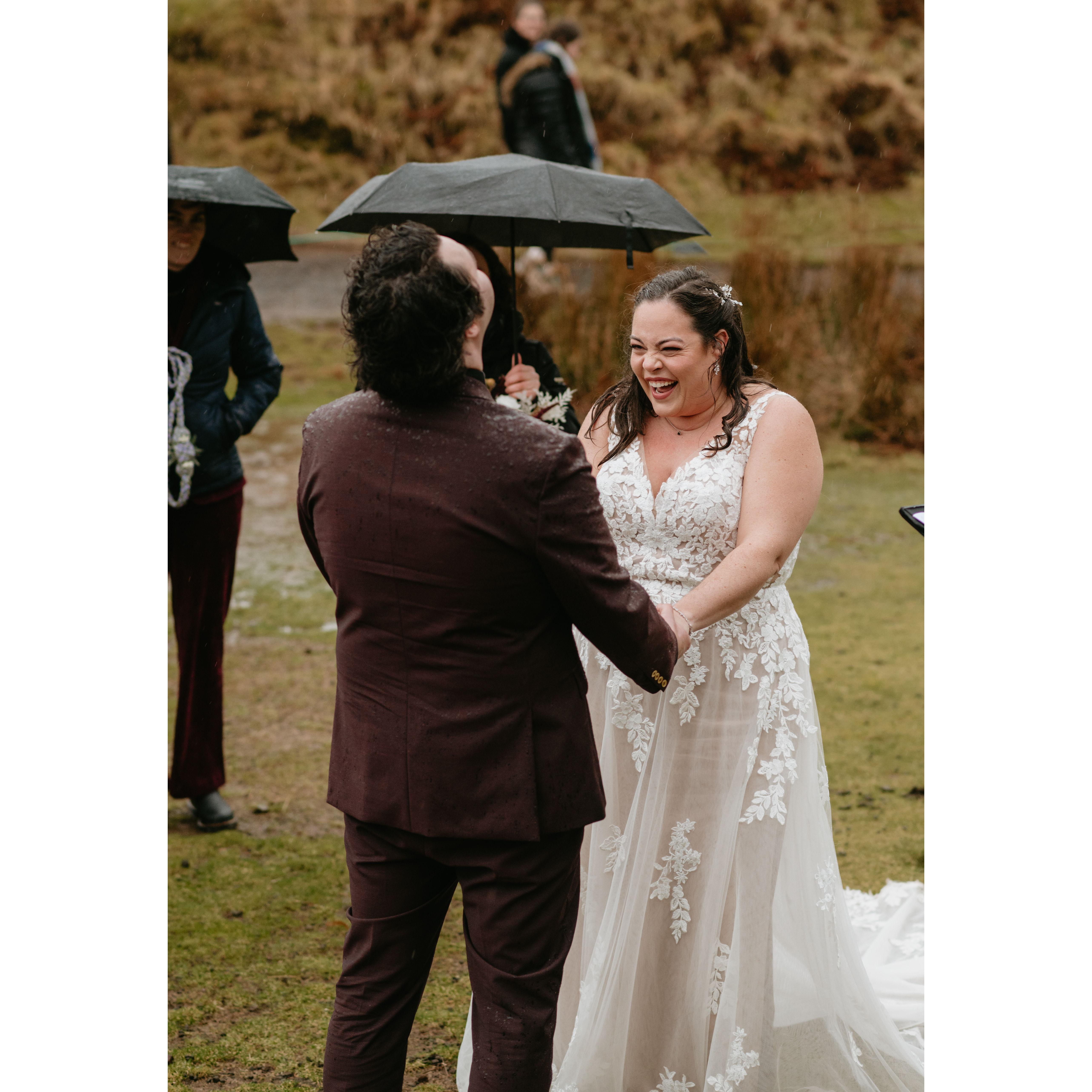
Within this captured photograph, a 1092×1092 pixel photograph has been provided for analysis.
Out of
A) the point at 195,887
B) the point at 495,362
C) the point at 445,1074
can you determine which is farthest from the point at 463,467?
the point at 195,887

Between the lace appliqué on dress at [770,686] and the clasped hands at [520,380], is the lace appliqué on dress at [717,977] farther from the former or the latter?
the clasped hands at [520,380]

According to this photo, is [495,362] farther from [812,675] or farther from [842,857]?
[812,675]

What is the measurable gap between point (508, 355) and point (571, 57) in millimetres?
7357

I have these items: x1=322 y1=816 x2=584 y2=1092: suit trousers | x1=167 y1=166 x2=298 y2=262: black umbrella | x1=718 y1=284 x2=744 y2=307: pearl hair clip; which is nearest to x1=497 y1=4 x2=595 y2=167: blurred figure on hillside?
x1=167 y1=166 x2=298 y2=262: black umbrella

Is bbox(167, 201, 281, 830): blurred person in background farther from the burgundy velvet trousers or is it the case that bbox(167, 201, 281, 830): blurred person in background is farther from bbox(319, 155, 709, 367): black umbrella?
bbox(319, 155, 709, 367): black umbrella

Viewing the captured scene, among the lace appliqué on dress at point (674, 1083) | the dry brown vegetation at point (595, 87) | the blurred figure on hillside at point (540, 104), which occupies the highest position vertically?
the dry brown vegetation at point (595, 87)

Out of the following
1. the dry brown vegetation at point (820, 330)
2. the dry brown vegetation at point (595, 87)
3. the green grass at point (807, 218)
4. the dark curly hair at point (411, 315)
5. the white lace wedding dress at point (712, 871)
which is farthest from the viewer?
the dry brown vegetation at point (595, 87)

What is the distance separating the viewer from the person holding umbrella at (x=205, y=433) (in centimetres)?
404

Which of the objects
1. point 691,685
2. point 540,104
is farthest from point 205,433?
point 540,104

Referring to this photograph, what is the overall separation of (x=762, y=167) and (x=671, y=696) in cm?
1287

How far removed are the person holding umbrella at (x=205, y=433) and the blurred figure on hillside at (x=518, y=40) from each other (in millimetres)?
6051

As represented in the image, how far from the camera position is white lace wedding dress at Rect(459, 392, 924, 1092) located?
2.69m

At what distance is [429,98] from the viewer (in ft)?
48.9

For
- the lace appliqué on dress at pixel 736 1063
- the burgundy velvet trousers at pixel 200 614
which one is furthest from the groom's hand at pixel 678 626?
the burgundy velvet trousers at pixel 200 614
